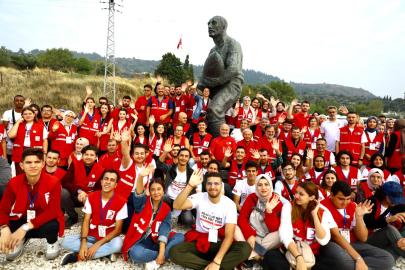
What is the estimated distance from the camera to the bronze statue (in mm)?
7160

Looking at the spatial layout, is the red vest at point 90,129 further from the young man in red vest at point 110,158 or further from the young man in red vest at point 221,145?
the young man in red vest at point 221,145

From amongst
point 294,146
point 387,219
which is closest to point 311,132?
point 294,146

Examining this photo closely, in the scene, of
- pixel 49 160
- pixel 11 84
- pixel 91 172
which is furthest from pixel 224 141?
pixel 11 84

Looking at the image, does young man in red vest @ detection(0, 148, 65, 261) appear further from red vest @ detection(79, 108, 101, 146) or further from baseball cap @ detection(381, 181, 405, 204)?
baseball cap @ detection(381, 181, 405, 204)

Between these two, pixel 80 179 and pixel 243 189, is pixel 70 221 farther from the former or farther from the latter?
pixel 243 189

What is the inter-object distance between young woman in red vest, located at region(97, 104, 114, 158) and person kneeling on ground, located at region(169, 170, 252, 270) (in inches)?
149

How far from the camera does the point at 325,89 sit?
183 metres

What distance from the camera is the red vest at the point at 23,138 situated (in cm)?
529

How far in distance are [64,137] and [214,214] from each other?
432 centimetres

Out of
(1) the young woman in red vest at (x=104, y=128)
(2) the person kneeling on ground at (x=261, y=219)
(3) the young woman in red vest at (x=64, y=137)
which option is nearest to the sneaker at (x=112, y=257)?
(2) the person kneeling on ground at (x=261, y=219)

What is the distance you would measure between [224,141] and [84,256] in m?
3.86

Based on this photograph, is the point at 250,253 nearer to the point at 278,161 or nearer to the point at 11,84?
the point at 278,161

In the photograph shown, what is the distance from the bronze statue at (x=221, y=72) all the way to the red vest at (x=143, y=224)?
Result: 13.4 ft

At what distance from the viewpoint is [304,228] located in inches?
131
